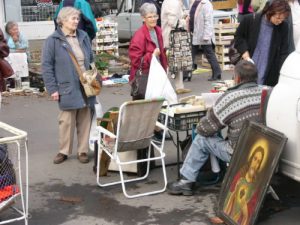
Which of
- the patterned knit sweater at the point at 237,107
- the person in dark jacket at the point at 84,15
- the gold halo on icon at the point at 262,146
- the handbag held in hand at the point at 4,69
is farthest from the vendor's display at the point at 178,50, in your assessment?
the gold halo on icon at the point at 262,146

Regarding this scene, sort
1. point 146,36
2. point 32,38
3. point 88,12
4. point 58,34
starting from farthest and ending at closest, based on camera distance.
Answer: point 32,38 < point 88,12 < point 146,36 < point 58,34

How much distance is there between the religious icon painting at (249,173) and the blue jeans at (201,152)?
0.36m

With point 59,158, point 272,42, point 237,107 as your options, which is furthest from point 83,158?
point 272,42

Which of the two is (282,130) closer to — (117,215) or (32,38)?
(117,215)

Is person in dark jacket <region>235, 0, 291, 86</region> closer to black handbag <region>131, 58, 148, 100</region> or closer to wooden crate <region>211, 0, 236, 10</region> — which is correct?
black handbag <region>131, 58, 148, 100</region>

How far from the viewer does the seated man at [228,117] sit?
497cm

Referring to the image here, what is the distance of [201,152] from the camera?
5.31 metres

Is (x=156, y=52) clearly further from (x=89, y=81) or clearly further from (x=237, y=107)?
(x=237, y=107)

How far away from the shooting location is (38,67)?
1254 cm

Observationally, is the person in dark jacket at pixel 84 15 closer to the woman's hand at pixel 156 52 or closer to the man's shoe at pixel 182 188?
A: the woman's hand at pixel 156 52

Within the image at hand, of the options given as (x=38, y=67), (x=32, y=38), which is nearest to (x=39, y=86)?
(x=38, y=67)

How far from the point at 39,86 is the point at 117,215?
21.5 feet

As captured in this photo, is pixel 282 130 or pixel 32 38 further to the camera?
pixel 32 38

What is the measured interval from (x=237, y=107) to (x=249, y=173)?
2.15 ft
